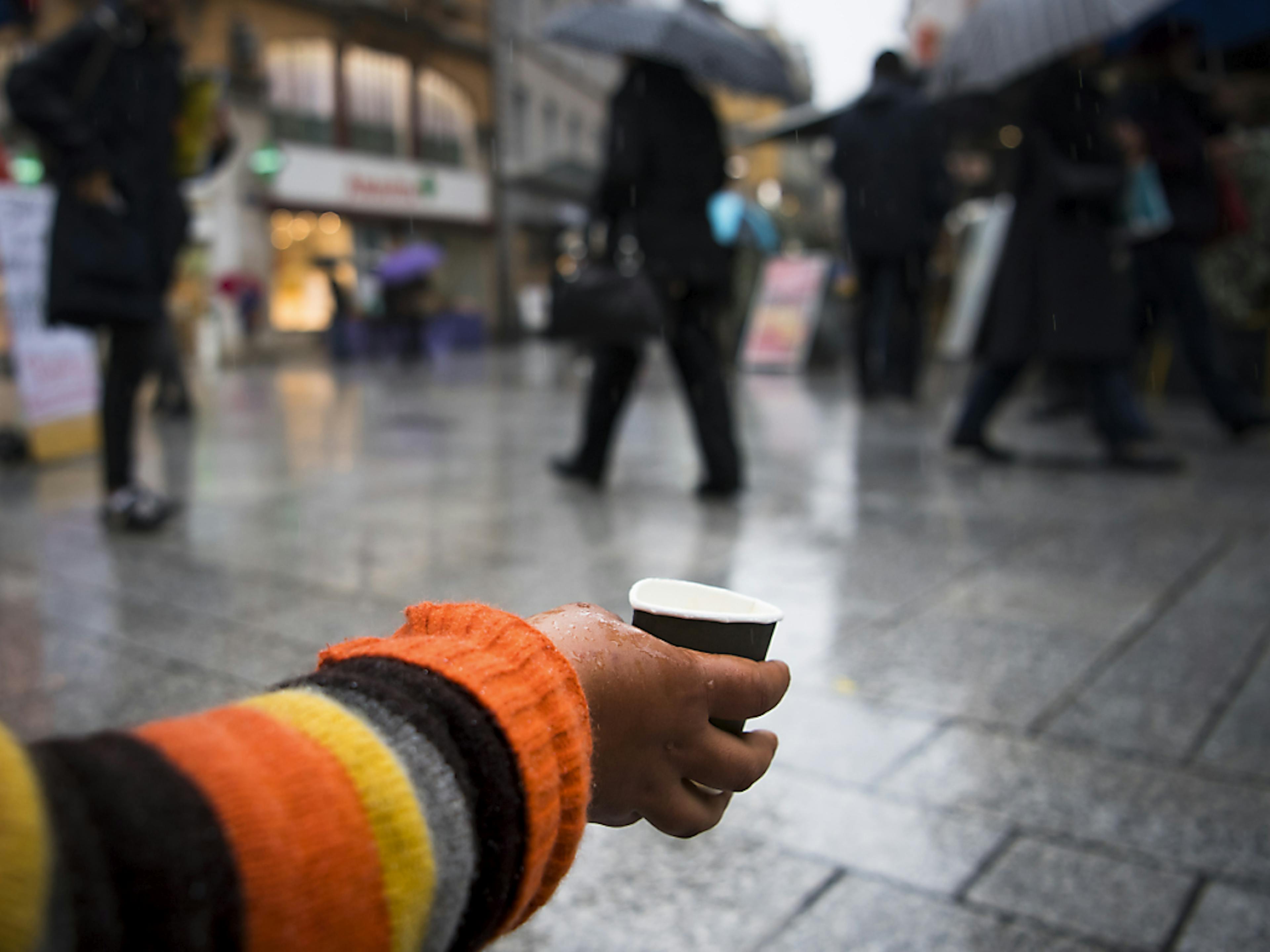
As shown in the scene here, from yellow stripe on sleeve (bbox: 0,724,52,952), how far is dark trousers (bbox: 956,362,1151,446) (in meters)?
5.46

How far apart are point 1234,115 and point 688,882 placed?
5.99 meters

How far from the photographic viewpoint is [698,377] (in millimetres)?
4719

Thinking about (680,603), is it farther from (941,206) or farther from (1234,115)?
(941,206)

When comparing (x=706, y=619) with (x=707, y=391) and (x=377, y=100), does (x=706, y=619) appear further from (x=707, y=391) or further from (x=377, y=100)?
(x=377, y=100)

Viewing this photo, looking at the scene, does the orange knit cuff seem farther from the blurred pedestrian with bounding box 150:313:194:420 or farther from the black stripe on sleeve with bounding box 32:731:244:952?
the blurred pedestrian with bounding box 150:313:194:420

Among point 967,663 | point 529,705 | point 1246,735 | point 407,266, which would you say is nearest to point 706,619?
point 529,705

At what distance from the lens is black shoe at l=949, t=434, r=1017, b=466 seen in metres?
5.75

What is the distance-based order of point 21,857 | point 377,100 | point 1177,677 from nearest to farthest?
1. point 21,857
2. point 1177,677
3. point 377,100

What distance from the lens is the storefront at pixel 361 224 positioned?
2292cm

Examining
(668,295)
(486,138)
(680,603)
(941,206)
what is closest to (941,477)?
(668,295)

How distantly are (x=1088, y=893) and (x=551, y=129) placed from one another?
3253 cm

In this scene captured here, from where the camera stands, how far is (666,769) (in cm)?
90

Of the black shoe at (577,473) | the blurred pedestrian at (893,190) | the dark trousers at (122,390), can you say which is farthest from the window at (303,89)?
the dark trousers at (122,390)

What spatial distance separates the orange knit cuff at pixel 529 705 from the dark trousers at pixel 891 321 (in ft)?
26.1
